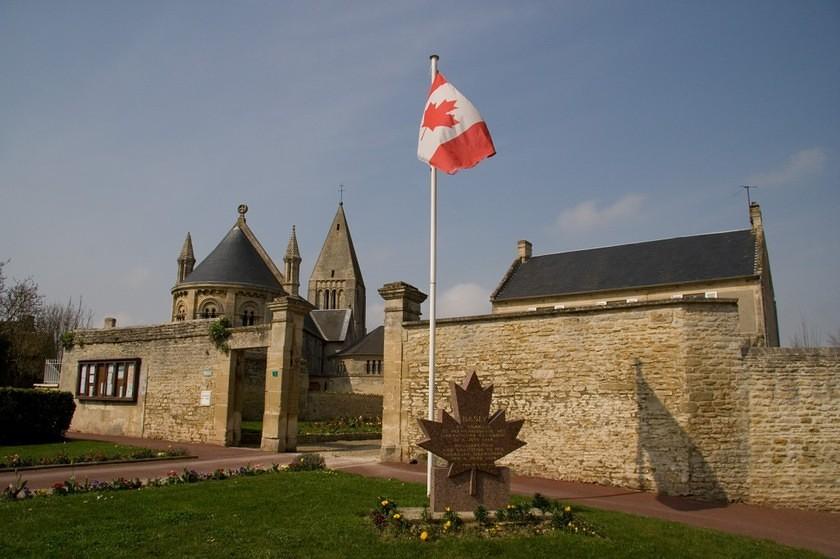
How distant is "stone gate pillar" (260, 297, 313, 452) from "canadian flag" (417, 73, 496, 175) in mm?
8197

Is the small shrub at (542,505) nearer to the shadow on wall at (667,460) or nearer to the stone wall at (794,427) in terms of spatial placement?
the shadow on wall at (667,460)

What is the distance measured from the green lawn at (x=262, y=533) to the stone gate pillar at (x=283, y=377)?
7075 millimetres

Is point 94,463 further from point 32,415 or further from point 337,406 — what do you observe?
point 337,406

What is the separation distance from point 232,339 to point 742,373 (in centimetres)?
1352

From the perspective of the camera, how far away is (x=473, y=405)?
8.31 m

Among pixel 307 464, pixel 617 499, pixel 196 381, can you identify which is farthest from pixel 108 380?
pixel 617 499

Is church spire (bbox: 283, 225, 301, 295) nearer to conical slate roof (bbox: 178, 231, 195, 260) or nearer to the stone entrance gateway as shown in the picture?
conical slate roof (bbox: 178, 231, 195, 260)

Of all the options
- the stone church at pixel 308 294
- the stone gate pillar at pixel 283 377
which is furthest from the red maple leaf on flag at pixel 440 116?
the stone church at pixel 308 294

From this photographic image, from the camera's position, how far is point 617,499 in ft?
36.1

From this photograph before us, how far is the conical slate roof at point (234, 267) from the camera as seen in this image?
44.6m

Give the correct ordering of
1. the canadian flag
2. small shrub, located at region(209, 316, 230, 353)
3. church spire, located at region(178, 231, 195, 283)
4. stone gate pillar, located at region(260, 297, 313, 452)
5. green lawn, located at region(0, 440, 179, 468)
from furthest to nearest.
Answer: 1. church spire, located at region(178, 231, 195, 283)
2. small shrub, located at region(209, 316, 230, 353)
3. stone gate pillar, located at region(260, 297, 313, 452)
4. green lawn, located at region(0, 440, 179, 468)
5. the canadian flag

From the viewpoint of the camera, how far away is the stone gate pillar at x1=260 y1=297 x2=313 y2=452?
54.0 feet

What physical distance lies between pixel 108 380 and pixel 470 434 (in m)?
17.9

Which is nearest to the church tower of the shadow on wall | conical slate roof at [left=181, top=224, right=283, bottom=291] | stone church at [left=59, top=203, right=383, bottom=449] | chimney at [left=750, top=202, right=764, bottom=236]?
conical slate roof at [left=181, top=224, right=283, bottom=291]
